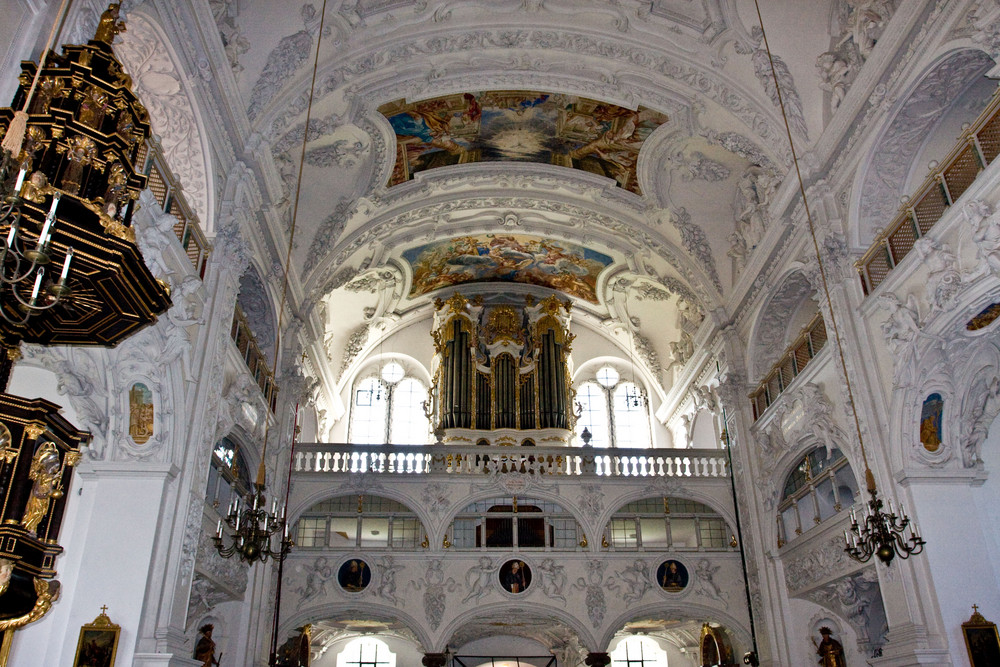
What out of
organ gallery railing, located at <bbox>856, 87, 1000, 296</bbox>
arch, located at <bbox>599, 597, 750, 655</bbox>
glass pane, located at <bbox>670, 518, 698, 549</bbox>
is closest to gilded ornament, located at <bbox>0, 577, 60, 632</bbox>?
organ gallery railing, located at <bbox>856, 87, 1000, 296</bbox>

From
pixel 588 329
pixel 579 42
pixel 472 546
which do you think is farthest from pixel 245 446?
pixel 588 329

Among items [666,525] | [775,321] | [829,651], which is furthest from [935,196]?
[666,525]

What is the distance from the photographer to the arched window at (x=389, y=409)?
75.7ft

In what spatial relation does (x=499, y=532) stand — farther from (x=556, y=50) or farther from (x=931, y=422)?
(x=556, y=50)

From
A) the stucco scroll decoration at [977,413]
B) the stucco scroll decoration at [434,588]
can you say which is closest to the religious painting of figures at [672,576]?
the stucco scroll decoration at [434,588]

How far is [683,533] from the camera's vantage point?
17.2m

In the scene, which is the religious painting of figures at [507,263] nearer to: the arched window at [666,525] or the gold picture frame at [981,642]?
the arched window at [666,525]

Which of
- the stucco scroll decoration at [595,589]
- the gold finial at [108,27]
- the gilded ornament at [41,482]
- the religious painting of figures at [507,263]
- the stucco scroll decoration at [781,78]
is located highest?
the religious painting of figures at [507,263]

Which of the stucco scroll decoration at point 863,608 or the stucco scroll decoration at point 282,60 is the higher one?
the stucco scroll decoration at point 282,60

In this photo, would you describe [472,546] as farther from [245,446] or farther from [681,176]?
[681,176]

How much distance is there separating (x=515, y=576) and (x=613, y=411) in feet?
29.1

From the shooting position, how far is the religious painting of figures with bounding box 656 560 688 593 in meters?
15.7

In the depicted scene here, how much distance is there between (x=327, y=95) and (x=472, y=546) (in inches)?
346

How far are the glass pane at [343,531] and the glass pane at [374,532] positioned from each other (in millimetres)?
195
